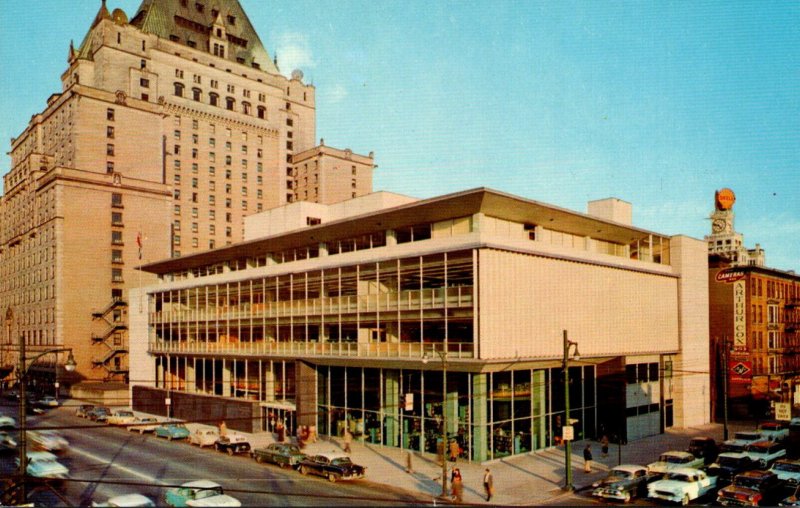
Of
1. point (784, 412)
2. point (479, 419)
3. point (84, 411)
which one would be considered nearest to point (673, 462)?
point (479, 419)

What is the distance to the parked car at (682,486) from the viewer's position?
95.2 ft

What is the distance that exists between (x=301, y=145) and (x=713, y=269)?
76082 millimetres

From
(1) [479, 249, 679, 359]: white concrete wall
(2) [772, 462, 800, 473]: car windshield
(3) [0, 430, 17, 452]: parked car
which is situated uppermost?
(1) [479, 249, 679, 359]: white concrete wall

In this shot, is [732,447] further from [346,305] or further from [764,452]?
[346,305]

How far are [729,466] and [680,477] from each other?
5103 millimetres

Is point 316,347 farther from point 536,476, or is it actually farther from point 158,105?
point 158,105

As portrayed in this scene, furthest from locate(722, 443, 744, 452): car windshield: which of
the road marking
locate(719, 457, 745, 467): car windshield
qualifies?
the road marking

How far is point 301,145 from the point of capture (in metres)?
116

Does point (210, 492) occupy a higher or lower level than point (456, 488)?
higher

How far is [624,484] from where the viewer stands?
1171 inches

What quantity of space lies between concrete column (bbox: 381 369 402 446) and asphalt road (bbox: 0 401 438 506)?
321 inches

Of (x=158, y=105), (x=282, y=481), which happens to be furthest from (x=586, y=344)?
(x=158, y=105)

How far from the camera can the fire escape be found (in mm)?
80750

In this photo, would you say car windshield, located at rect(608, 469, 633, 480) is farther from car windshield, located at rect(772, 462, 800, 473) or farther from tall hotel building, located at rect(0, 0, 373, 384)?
tall hotel building, located at rect(0, 0, 373, 384)
